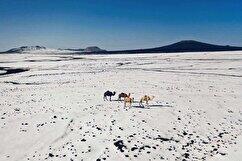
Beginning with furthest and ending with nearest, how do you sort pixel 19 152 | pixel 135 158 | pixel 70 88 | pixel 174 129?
pixel 70 88, pixel 174 129, pixel 19 152, pixel 135 158

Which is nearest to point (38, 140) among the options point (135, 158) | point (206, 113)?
point (135, 158)

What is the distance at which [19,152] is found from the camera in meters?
19.0

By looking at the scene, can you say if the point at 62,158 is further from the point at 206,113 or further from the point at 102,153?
the point at 206,113

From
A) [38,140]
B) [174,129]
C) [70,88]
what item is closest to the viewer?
[38,140]

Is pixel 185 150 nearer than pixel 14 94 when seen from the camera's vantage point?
Yes

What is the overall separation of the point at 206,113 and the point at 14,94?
19984 mm

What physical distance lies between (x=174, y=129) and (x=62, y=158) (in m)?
7.22

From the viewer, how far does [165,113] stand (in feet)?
82.8

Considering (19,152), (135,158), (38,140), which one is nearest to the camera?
(135,158)

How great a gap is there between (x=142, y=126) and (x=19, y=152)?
23.2ft

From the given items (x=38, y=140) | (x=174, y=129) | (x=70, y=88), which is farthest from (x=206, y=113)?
(x=70, y=88)

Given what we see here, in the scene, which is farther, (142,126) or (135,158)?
(142,126)

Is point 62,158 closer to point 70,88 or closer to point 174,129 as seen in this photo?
point 174,129

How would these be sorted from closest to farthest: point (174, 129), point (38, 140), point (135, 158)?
1. point (135, 158)
2. point (38, 140)
3. point (174, 129)
